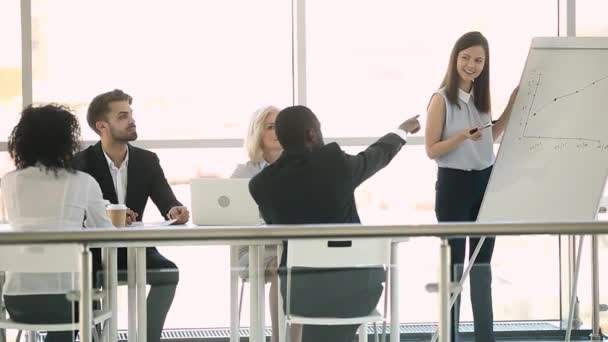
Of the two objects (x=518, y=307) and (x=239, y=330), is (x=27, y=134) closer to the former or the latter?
(x=239, y=330)

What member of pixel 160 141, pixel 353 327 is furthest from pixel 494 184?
pixel 160 141

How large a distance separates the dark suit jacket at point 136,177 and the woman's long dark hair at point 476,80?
1.36m

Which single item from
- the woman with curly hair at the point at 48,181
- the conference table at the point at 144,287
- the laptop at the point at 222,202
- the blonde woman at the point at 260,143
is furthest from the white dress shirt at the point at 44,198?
the conference table at the point at 144,287

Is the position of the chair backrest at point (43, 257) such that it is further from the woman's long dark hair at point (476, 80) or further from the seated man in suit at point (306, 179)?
the woman's long dark hair at point (476, 80)

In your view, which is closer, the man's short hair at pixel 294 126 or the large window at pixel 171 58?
the man's short hair at pixel 294 126

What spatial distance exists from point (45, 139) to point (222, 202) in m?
0.79

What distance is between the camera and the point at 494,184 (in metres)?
4.38

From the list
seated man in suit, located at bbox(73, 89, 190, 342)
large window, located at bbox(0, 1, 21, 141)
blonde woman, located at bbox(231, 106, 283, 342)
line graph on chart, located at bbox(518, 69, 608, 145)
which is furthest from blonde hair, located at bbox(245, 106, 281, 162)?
large window, located at bbox(0, 1, 21, 141)

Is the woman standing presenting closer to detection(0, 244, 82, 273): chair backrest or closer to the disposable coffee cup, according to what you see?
the disposable coffee cup

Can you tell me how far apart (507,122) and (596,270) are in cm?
81

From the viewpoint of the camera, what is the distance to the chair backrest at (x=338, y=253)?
278 centimetres

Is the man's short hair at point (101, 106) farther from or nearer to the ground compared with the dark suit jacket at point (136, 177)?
farther from the ground

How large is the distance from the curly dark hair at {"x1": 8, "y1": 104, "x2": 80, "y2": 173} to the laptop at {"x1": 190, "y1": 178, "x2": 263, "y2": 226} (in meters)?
0.57

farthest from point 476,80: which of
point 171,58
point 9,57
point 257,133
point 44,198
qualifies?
point 9,57
